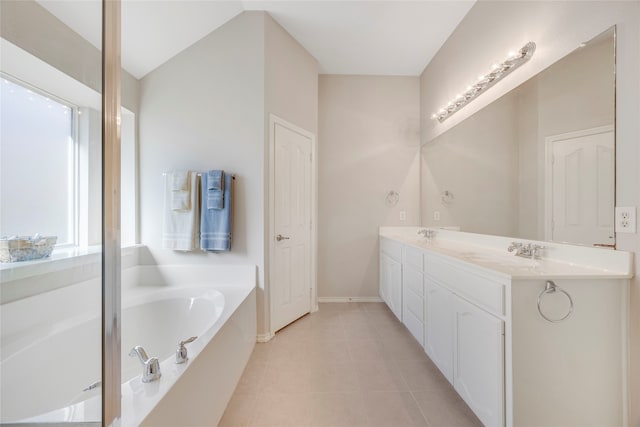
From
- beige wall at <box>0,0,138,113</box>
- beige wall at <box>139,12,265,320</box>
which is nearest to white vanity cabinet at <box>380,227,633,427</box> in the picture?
beige wall at <box>139,12,265,320</box>

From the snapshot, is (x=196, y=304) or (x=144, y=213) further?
(x=144, y=213)

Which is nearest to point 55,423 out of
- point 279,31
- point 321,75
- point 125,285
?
point 125,285

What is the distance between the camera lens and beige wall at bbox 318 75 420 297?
325 centimetres

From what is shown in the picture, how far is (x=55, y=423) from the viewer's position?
0.75m

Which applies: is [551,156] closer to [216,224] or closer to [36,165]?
[216,224]

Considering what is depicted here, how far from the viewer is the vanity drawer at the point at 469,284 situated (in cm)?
120

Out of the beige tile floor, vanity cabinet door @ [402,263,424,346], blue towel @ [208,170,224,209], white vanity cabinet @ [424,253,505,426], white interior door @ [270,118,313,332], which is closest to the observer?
white vanity cabinet @ [424,253,505,426]

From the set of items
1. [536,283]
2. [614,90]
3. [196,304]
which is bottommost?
[196,304]

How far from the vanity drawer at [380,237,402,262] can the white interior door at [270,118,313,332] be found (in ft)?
2.82

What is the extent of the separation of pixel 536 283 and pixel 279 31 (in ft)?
8.96

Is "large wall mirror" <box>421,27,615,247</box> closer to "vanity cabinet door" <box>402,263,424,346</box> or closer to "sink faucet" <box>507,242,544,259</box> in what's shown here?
"sink faucet" <box>507,242,544,259</box>

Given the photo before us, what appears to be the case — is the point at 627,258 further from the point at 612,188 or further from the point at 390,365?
the point at 390,365

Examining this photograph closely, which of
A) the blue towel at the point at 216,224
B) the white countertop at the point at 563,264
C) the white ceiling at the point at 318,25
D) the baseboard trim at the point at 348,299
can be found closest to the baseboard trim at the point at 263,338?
the blue towel at the point at 216,224

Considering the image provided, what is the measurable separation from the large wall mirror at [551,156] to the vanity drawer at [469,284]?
50cm
